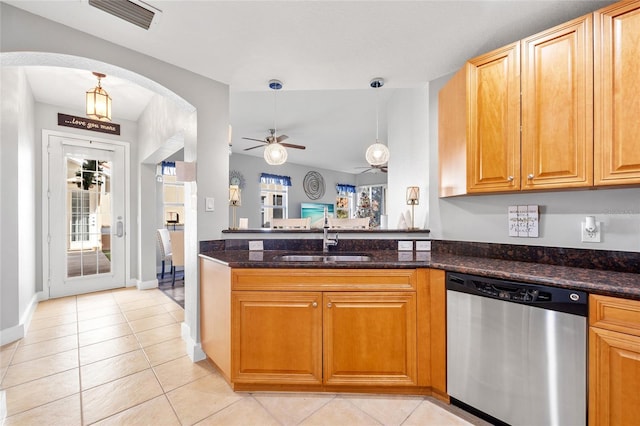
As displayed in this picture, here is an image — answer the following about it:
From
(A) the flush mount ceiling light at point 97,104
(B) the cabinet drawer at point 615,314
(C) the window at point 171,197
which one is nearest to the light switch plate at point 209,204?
(A) the flush mount ceiling light at point 97,104

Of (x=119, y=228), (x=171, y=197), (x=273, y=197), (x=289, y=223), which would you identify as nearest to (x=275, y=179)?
(x=273, y=197)

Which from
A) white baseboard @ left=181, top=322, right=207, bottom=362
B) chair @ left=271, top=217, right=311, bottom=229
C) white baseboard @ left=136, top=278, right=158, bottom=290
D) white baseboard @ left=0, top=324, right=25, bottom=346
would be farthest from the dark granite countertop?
white baseboard @ left=136, top=278, right=158, bottom=290

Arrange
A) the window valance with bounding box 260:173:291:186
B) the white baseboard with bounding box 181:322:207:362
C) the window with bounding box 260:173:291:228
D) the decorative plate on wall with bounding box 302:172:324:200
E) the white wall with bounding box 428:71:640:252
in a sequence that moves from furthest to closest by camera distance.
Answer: the decorative plate on wall with bounding box 302:172:324:200
the window with bounding box 260:173:291:228
the window valance with bounding box 260:173:291:186
the white baseboard with bounding box 181:322:207:362
the white wall with bounding box 428:71:640:252

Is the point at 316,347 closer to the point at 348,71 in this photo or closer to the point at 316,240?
the point at 316,240

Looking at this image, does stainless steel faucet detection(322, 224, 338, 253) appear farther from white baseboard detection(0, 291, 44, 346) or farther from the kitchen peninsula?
white baseboard detection(0, 291, 44, 346)

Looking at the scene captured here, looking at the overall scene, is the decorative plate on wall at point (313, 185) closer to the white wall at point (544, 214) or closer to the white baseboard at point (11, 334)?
the white wall at point (544, 214)

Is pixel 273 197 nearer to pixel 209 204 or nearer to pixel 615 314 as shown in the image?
pixel 209 204

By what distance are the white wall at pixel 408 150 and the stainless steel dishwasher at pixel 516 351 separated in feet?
3.26

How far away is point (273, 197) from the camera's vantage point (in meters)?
7.97

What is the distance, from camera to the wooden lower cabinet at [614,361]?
3.77ft

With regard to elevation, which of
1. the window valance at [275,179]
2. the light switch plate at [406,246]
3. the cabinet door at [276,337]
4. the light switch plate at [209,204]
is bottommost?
the cabinet door at [276,337]

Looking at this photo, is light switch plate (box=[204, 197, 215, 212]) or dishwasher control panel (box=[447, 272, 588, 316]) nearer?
dishwasher control panel (box=[447, 272, 588, 316])

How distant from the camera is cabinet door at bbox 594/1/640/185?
4.41 feet

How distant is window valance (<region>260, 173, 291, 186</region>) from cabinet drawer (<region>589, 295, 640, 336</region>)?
6937 mm
